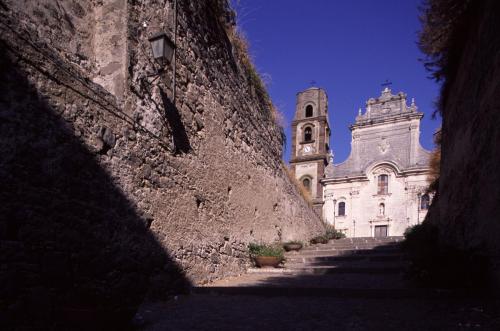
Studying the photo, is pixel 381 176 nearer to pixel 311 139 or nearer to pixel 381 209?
pixel 381 209

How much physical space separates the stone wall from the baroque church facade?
2153cm

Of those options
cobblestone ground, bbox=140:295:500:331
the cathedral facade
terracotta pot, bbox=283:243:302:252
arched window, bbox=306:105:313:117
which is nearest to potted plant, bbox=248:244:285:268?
terracotta pot, bbox=283:243:302:252

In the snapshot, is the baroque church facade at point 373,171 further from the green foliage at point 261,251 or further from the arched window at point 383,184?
the green foliage at point 261,251

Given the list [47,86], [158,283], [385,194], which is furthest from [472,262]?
[385,194]

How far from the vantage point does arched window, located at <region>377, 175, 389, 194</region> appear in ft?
93.8

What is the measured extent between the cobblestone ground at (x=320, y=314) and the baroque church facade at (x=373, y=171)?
23153 millimetres

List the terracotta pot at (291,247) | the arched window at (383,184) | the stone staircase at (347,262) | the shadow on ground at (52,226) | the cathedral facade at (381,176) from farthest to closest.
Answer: the arched window at (383,184) → the cathedral facade at (381,176) → the terracotta pot at (291,247) → the stone staircase at (347,262) → the shadow on ground at (52,226)

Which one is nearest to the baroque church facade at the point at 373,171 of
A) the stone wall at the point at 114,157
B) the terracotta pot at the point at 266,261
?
the terracotta pot at the point at 266,261

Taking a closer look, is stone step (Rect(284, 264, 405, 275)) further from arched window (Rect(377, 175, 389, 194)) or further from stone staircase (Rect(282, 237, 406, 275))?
arched window (Rect(377, 175, 389, 194))

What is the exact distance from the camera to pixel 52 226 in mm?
2936

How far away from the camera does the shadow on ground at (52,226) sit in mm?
2592

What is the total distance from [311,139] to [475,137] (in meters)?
29.1

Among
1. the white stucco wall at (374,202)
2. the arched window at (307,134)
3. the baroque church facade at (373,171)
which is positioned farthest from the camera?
the arched window at (307,134)

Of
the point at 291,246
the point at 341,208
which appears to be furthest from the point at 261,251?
the point at 341,208
